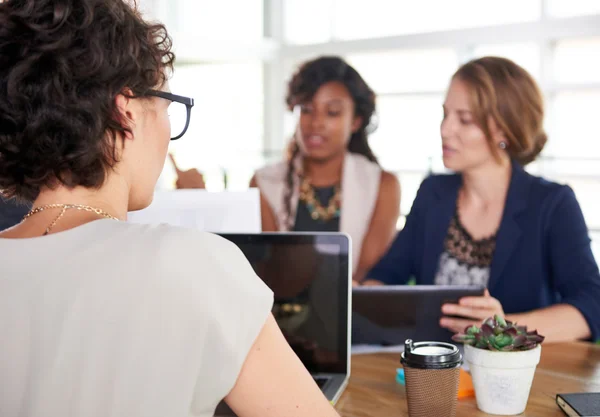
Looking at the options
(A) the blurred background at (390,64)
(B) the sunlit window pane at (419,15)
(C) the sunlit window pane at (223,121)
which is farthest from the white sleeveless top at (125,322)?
(C) the sunlit window pane at (223,121)

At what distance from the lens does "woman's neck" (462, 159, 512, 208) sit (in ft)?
7.84

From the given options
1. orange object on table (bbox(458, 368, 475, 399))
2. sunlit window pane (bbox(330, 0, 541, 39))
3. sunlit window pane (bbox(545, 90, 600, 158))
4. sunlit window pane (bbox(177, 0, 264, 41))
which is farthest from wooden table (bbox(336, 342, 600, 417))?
sunlit window pane (bbox(177, 0, 264, 41))

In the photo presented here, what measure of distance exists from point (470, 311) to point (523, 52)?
5019mm

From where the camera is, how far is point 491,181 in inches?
94.6

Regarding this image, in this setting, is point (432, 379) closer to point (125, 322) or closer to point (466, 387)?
point (466, 387)

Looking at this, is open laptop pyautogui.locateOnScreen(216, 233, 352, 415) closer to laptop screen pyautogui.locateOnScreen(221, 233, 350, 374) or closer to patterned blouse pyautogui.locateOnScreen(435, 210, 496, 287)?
laptop screen pyautogui.locateOnScreen(221, 233, 350, 374)

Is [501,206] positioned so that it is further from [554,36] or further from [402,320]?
[554,36]

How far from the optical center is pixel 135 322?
2.79 feet

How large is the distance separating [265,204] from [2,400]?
7.65 ft

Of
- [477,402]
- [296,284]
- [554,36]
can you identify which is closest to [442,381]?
[477,402]

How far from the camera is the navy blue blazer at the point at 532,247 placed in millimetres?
2121

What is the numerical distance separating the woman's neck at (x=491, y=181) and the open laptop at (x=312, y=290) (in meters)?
1.06

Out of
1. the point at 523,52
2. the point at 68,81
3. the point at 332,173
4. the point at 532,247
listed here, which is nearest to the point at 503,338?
the point at 68,81

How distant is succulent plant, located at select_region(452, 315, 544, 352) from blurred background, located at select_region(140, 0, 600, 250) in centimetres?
399
